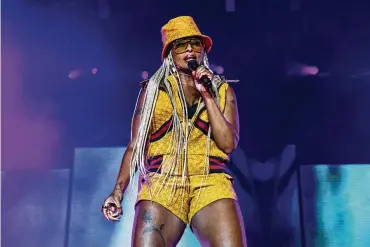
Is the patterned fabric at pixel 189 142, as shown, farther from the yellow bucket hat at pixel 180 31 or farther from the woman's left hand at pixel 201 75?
the yellow bucket hat at pixel 180 31

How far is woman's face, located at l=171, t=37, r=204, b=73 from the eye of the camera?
218 cm

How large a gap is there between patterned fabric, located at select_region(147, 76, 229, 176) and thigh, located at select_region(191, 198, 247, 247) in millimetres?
144

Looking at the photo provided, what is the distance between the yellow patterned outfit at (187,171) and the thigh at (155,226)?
0.07 feet

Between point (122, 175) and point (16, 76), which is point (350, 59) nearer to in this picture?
point (122, 175)

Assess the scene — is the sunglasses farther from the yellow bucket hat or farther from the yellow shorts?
the yellow shorts

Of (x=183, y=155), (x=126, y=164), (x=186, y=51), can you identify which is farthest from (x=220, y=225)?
(x=186, y=51)

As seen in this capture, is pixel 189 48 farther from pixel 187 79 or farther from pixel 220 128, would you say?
pixel 220 128

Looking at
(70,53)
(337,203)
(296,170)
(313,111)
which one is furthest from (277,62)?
(70,53)

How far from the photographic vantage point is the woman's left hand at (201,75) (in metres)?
1.96

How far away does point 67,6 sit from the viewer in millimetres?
3512

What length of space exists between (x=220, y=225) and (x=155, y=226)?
221 mm

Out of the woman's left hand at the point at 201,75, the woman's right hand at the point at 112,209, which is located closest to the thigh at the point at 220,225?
the woman's right hand at the point at 112,209

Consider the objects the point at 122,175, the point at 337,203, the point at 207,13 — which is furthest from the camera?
the point at 207,13

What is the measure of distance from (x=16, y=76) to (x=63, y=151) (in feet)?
1.86
